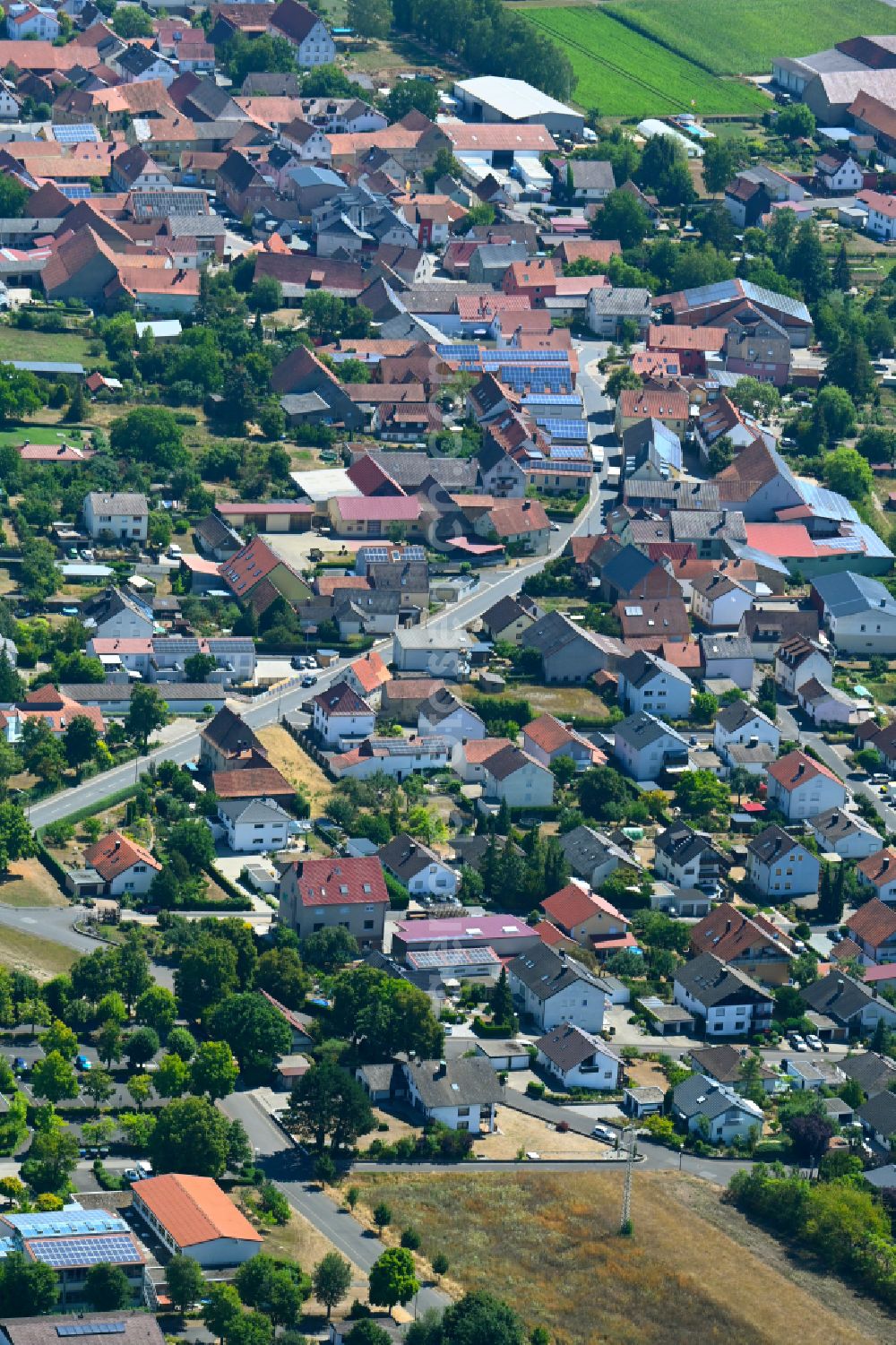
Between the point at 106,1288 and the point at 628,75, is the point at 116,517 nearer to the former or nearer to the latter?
the point at 106,1288

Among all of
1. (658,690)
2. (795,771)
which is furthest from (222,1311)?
(658,690)

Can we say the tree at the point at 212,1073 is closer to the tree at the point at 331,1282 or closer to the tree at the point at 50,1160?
the tree at the point at 50,1160

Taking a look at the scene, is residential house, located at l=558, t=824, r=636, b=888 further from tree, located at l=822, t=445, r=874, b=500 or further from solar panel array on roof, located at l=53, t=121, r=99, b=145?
solar panel array on roof, located at l=53, t=121, r=99, b=145

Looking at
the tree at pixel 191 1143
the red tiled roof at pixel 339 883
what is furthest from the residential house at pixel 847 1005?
the tree at pixel 191 1143

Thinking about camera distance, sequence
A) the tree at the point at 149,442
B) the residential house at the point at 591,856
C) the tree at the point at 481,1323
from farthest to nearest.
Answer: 1. the tree at the point at 149,442
2. the residential house at the point at 591,856
3. the tree at the point at 481,1323

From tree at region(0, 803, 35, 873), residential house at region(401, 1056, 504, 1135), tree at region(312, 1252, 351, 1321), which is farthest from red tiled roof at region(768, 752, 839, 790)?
tree at region(312, 1252, 351, 1321)

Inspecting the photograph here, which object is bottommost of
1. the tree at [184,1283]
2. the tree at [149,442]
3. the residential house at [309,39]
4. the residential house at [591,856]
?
the residential house at [309,39]

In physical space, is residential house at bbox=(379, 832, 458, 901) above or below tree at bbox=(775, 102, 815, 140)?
above
